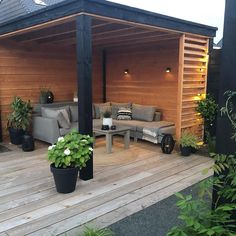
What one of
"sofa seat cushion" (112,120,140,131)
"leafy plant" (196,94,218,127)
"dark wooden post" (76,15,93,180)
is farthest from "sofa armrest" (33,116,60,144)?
"leafy plant" (196,94,218,127)

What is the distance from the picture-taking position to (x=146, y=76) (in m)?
7.29

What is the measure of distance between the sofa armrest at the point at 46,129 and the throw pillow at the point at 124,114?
189 cm

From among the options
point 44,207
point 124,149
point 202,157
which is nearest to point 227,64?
point 44,207

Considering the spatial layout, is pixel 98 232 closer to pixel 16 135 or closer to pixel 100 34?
pixel 16 135

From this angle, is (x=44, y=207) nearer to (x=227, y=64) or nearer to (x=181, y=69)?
(x=227, y=64)

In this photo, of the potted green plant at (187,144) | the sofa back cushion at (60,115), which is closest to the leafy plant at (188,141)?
the potted green plant at (187,144)

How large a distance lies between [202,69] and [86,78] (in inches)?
128

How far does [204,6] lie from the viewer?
477 inches

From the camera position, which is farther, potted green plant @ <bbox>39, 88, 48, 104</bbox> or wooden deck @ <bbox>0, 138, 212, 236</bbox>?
potted green plant @ <bbox>39, 88, 48, 104</bbox>

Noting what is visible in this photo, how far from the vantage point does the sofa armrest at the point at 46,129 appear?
5895 mm

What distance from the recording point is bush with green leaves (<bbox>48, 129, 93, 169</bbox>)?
3.46 meters

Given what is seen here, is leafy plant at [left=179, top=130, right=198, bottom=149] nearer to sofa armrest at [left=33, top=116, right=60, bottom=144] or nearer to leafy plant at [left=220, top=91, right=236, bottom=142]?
sofa armrest at [left=33, top=116, right=60, bottom=144]

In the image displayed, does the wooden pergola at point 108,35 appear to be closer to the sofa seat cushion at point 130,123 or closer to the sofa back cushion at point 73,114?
the sofa seat cushion at point 130,123

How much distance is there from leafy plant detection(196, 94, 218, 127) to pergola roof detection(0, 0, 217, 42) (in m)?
1.45
